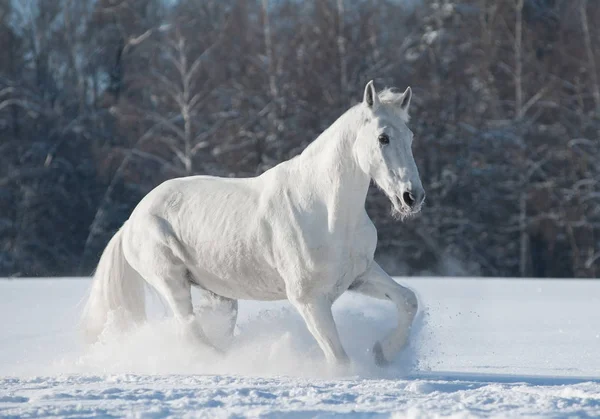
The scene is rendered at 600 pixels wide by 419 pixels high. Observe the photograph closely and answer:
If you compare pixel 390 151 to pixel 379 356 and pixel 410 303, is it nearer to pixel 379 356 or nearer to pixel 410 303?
pixel 410 303

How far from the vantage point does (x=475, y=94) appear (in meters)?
22.2

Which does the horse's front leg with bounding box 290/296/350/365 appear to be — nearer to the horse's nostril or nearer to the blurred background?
the horse's nostril

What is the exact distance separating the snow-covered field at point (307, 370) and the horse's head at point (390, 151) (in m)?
0.95

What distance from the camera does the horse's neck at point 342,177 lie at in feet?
17.9

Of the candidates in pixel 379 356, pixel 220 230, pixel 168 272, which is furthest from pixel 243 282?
pixel 379 356

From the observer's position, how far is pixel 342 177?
18.1 feet

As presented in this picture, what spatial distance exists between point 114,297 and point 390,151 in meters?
2.37

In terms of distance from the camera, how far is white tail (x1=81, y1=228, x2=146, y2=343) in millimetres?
6598

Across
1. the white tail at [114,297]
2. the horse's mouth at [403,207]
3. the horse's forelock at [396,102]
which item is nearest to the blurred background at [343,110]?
the white tail at [114,297]

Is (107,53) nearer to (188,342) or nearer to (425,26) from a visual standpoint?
(425,26)

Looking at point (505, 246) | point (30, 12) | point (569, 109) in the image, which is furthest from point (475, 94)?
point (30, 12)

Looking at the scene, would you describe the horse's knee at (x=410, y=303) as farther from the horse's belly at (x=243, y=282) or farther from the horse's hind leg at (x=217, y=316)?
the horse's hind leg at (x=217, y=316)

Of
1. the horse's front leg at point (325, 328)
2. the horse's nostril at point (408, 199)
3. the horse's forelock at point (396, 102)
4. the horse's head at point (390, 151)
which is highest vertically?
the horse's forelock at point (396, 102)

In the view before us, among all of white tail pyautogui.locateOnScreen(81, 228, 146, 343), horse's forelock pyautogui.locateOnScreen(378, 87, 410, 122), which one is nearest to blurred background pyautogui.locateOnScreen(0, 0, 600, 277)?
white tail pyautogui.locateOnScreen(81, 228, 146, 343)
